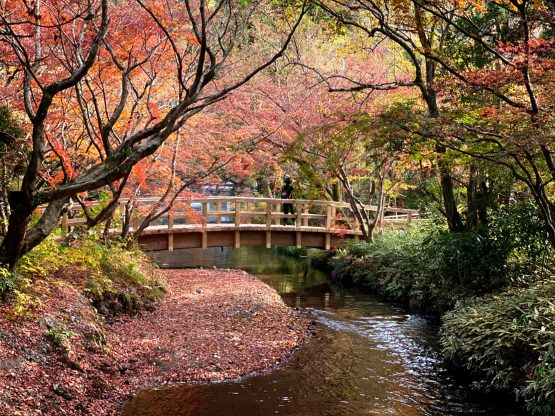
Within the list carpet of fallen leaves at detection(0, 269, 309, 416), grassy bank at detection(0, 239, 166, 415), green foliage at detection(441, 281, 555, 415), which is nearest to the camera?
grassy bank at detection(0, 239, 166, 415)

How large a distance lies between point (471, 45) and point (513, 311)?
5807 millimetres

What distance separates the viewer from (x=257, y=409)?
6141mm

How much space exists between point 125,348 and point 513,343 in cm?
532

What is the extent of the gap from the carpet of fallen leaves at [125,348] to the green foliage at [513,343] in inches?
107

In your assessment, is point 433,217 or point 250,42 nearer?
point 433,217

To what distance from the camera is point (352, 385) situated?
7090 millimetres

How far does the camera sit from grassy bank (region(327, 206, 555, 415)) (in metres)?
6.64

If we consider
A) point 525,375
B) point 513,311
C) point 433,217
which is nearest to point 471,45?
point 433,217

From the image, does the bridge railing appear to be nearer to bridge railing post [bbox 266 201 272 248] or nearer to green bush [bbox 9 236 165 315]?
bridge railing post [bbox 266 201 272 248]

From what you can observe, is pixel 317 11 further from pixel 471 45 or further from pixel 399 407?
pixel 399 407

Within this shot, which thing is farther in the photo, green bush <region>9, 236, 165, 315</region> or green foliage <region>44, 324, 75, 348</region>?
green bush <region>9, 236, 165, 315</region>

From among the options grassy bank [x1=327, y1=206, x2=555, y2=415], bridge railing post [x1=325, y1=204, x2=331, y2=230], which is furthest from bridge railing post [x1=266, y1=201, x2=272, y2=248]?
grassy bank [x1=327, y1=206, x2=555, y2=415]

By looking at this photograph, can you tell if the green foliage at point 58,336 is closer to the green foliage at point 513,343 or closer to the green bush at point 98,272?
the green bush at point 98,272

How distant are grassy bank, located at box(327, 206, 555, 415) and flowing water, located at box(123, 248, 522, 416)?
0.46 metres
